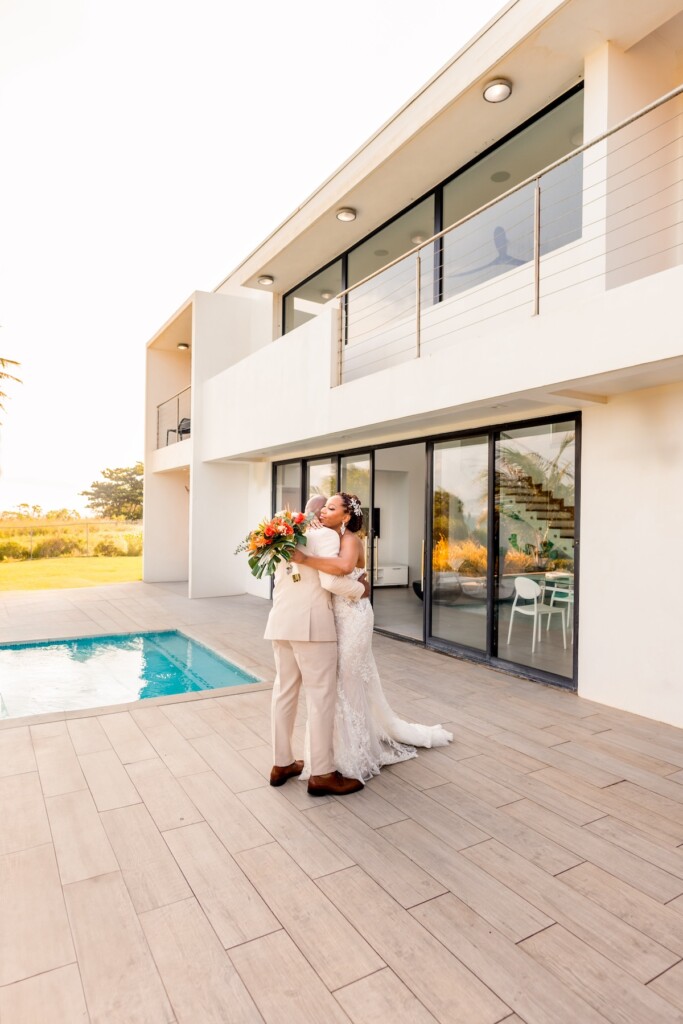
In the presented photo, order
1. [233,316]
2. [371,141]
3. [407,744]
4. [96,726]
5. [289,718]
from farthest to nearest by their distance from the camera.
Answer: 1. [233,316]
2. [371,141]
3. [96,726]
4. [407,744]
5. [289,718]

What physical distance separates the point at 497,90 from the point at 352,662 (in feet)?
17.3

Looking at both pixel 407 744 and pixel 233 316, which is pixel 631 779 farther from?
pixel 233 316

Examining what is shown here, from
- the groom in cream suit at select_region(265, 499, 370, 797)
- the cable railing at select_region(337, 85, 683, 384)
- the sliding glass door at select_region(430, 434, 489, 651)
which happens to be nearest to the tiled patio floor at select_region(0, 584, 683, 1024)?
the groom in cream suit at select_region(265, 499, 370, 797)

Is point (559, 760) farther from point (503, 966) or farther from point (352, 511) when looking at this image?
point (352, 511)

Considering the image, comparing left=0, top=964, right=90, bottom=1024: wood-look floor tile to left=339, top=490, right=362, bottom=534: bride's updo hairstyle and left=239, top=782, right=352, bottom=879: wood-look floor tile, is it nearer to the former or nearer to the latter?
left=239, top=782, right=352, bottom=879: wood-look floor tile

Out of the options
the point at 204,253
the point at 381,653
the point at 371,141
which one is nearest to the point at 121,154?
the point at 204,253

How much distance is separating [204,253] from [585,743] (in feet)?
63.5

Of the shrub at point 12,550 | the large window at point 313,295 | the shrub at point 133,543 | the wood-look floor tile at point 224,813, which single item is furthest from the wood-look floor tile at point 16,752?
the shrub at point 133,543

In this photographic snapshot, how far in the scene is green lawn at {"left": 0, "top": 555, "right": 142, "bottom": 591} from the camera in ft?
48.5

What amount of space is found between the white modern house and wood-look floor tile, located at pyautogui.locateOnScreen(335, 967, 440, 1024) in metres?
3.50

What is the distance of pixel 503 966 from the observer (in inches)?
80.7

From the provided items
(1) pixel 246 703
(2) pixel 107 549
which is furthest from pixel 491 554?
(2) pixel 107 549

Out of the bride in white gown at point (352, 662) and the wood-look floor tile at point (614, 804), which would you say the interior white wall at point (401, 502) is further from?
the wood-look floor tile at point (614, 804)

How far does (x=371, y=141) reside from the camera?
670 centimetres
